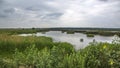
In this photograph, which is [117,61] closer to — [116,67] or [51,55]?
[116,67]

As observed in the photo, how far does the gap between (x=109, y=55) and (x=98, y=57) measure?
318 millimetres

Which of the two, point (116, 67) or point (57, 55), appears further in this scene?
point (57, 55)

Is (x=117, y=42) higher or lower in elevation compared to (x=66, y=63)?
higher

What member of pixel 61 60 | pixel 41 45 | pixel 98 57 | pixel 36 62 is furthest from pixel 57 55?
pixel 41 45

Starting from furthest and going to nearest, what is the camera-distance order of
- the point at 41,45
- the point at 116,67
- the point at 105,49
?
the point at 41,45 < the point at 105,49 < the point at 116,67

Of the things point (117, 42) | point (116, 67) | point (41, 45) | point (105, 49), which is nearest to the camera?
point (116, 67)

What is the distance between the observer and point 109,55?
5.66 meters

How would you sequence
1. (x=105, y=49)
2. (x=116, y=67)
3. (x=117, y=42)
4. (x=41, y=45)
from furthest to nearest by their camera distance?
(x=41, y=45), (x=117, y=42), (x=105, y=49), (x=116, y=67)

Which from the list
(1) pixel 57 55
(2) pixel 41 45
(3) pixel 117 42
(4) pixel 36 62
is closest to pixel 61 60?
(1) pixel 57 55

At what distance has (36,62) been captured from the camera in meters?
6.19

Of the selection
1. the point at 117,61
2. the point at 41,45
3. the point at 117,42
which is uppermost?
the point at 117,42

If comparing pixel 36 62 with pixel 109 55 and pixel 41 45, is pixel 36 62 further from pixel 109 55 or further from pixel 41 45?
pixel 41 45

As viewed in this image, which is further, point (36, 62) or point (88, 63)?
point (36, 62)

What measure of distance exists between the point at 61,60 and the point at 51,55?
353 mm
